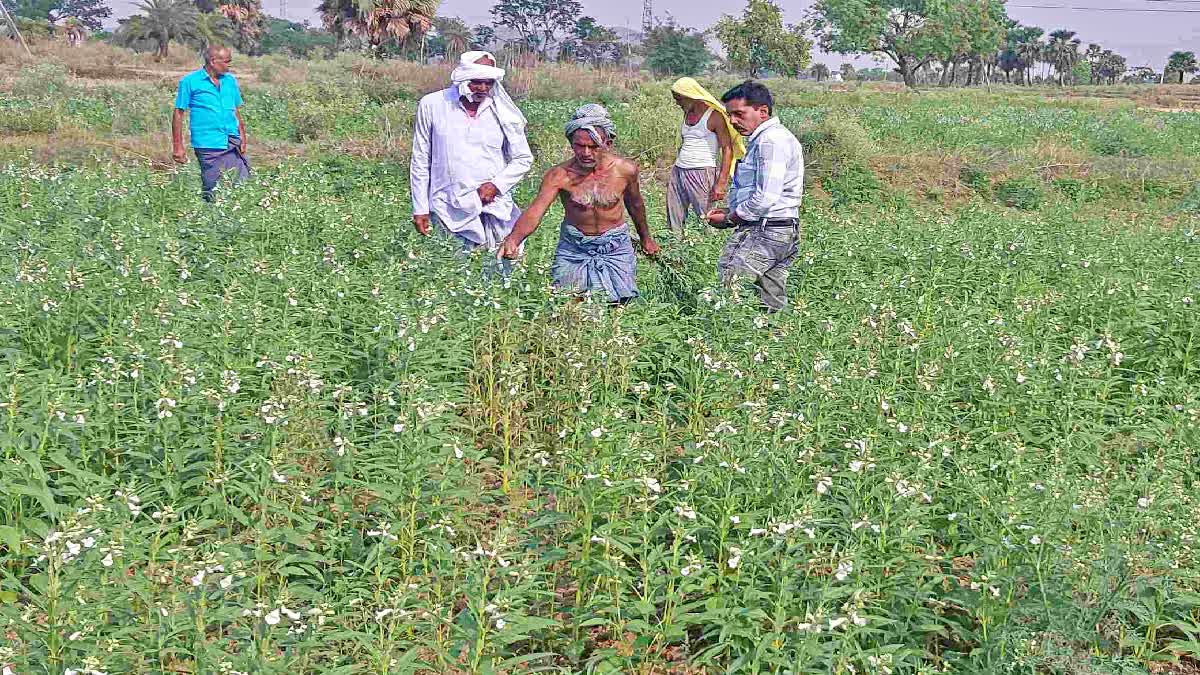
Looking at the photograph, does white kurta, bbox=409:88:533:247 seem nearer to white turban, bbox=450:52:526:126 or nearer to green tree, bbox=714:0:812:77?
white turban, bbox=450:52:526:126

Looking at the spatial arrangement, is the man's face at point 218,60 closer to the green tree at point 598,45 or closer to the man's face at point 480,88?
the man's face at point 480,88

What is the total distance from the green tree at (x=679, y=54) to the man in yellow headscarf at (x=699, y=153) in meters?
57.7

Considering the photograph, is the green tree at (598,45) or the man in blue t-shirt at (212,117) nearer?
the man in blue t-shirt at (212,117)

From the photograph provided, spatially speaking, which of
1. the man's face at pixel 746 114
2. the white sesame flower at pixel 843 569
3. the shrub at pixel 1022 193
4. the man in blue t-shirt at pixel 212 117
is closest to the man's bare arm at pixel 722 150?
the man's face at pixel 746 114

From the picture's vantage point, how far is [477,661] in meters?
2.99

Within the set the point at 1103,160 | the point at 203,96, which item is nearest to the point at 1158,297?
the point at 203,96

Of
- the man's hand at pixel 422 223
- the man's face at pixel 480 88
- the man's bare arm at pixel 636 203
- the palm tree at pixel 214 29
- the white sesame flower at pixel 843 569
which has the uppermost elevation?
the palm tree at pixel 214 29

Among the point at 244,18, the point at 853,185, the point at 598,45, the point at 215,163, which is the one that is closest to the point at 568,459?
the point at 215,163

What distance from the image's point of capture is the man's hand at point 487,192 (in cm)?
672

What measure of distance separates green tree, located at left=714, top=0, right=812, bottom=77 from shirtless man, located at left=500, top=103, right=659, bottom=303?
47881 mm

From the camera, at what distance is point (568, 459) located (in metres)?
4.38

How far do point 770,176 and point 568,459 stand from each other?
2520 mm

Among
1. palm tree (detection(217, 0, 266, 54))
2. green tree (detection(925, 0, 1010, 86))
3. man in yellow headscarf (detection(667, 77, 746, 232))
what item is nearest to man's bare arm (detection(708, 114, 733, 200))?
man in yellow headscarf (detection(667, 77, 746, 232))

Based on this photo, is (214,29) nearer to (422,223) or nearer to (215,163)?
(215,163)
